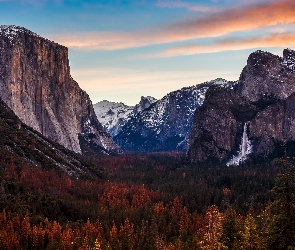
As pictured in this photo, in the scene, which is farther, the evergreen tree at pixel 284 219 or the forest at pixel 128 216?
the forest at pixel 128 216

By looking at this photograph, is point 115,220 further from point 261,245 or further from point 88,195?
point 261,245

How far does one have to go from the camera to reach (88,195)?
183m

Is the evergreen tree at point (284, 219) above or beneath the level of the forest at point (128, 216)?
above

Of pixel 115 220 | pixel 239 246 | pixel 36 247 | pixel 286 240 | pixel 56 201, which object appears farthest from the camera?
pixel 56 201

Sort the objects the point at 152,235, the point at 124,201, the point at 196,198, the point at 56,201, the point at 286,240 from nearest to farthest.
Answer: the point at 286,240 → the point at 152,235 → the point at 56,201 → the point at 124,201 → the point at 196,198

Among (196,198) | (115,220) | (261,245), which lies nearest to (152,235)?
(115,220)

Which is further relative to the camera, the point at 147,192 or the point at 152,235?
the point at 147,192

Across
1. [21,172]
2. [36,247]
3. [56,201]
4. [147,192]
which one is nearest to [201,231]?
[36,247]

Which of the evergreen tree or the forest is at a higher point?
the evergreen tree

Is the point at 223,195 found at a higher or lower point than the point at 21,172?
lower

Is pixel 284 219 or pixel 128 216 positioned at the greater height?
pixel 284 219

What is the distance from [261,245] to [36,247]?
256 ft

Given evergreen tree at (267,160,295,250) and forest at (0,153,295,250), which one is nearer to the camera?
evergreen tree at (267,160,295,250)

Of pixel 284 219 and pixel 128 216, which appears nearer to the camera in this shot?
pixel 284 219
